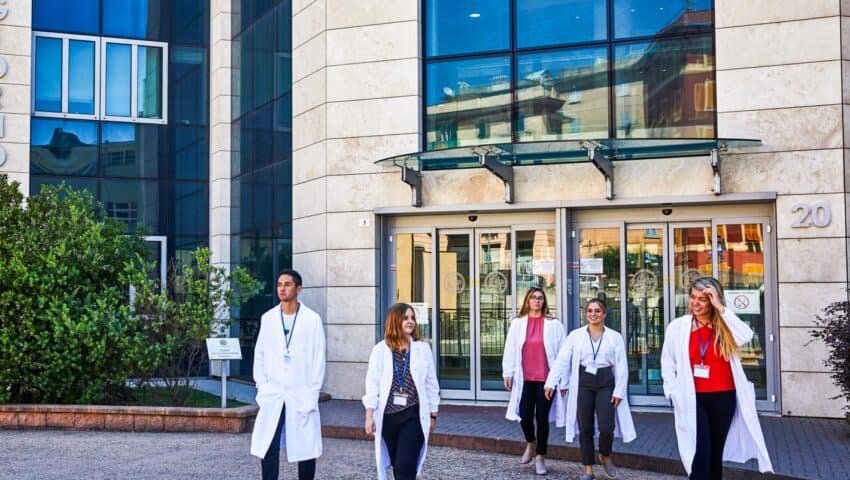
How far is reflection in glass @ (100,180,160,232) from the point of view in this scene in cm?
1933

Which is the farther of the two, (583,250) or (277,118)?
(277,118)

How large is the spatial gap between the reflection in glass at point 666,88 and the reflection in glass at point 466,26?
1.87 m

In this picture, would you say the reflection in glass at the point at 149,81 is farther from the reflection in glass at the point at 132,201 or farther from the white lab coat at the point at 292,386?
the white lab coat at the point at 292,386

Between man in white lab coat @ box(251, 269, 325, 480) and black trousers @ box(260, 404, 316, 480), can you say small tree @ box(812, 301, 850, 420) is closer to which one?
man in white lab coat @ box(251, 269, 325, 480)

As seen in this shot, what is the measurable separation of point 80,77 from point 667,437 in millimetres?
14218

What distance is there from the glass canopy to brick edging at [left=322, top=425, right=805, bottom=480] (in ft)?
13.0

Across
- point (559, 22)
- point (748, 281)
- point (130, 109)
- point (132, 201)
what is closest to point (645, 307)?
point (748, 281)

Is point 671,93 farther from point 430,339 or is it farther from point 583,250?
point 430,339

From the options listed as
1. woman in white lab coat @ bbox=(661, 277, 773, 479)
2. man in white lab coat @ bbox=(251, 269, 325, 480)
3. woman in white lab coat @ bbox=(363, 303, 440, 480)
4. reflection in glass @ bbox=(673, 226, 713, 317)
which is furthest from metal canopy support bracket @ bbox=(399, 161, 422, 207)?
woman in white lab coat @ bbox=(661, 277, 773, 479)

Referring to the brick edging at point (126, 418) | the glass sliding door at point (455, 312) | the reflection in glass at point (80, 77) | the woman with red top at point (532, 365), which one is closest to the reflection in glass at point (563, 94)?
the glass sliding door at point (455, 312)

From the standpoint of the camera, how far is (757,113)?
41.3ft

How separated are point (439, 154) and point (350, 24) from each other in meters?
3.12

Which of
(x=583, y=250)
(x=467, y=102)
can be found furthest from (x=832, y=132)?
(x=467, y=102)

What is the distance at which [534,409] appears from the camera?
978cm
